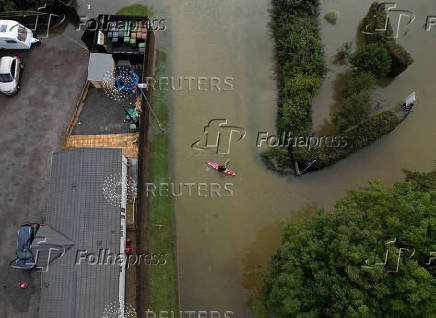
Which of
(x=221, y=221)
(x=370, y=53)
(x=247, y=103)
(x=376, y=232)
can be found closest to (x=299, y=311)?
(x=376, y=232)

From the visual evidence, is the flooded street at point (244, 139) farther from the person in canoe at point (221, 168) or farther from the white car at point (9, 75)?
the white car at point (9, 75)

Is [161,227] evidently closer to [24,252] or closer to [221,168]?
[221,168]

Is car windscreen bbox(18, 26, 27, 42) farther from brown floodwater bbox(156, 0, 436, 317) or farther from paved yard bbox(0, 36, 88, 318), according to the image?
brown floodwater bbox(156, 0, 436, 317)

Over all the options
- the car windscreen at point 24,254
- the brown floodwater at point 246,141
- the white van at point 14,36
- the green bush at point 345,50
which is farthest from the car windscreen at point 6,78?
the green bush at point 345,50

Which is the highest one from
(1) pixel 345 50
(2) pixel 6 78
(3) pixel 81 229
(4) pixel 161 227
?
(1) pixel 345 50

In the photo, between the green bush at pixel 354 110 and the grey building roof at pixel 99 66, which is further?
the grey building roof at pixel 99 66

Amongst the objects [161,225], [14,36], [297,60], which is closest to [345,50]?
[297,60]

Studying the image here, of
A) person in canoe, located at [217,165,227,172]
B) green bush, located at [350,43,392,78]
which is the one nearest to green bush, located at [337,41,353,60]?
green bush, located at [350,43,392,78]
